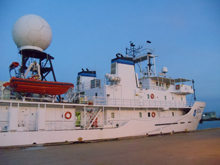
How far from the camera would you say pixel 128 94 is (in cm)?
2080

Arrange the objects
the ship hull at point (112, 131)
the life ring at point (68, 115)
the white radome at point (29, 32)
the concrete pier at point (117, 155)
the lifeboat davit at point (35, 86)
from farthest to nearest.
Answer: the white radome at point (29, 32), the life ring at point (68, 115), the lifeboat davit at point (35, 86), the ship hull at point (112, 131), the concrete pier at point (117, 155)

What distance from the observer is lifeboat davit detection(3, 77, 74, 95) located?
13.9 meters

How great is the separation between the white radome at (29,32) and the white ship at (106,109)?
395 mm

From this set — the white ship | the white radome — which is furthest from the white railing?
the white radome

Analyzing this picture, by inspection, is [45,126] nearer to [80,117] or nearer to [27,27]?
[80,117]

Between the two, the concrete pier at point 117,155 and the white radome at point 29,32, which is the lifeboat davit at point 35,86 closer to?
the concrete pier at point 117,155

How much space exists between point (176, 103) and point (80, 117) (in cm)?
1296

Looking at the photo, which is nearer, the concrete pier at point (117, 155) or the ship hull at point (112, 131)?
the concrete pier at point (117, 155)

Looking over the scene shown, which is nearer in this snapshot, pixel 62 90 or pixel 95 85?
pixel 62 90

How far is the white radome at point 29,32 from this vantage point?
17.8m

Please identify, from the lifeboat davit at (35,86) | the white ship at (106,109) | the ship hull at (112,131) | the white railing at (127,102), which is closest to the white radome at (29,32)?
the white ship at (106,109)

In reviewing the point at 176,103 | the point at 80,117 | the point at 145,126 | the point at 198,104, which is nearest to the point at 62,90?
the point at 80,117

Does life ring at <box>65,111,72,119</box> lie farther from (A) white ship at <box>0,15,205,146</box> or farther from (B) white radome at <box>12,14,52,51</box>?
(B) white radome at <box>12,14,52,51</box>

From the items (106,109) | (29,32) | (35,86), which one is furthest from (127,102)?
(29,32)
